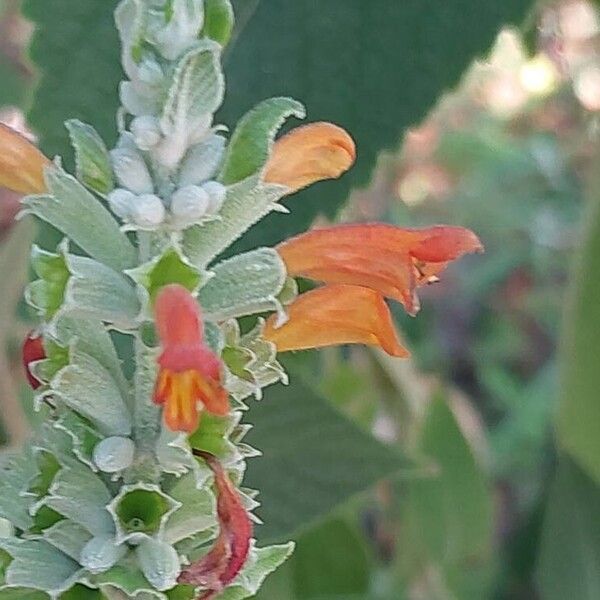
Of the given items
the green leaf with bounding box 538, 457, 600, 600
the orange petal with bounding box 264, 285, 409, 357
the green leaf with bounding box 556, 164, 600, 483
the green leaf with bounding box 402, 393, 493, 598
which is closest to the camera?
the orange petal with bounding box 264, 285, 409, 357

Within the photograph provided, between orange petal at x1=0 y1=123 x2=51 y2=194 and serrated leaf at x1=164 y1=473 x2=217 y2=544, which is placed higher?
orange petal at x1=0 y1=123 x2=51 y2=194

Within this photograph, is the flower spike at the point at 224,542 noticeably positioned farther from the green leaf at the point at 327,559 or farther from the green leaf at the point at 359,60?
the green leaf at the point at 327,559

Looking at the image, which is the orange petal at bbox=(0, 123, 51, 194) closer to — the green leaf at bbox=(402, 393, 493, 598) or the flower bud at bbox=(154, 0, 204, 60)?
the flower bud at bbox=(154, 0, 204, 60)

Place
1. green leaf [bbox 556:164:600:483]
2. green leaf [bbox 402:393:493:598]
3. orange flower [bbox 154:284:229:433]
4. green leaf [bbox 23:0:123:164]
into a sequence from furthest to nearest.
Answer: green leaf [bbox 402:393:493:598] → green leaf [bbox 556:164:600:483] → green leaf [bbox 23:0:123:164] → orange flower [bbox 154:284:229:433]

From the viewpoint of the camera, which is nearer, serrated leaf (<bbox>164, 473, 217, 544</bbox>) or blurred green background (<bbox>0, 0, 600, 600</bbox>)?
serrated leaf (<bbox>164, 473, 217, 544</bbox>)

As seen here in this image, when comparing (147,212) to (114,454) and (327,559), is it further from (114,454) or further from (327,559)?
(327,559)

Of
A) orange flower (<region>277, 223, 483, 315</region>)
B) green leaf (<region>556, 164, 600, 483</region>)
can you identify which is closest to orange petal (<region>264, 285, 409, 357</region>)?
orange flower (<region>277, 223, 483, 315</region>)

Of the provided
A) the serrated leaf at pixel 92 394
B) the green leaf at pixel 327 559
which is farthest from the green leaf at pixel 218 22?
the green leaf at pixel 327 559
